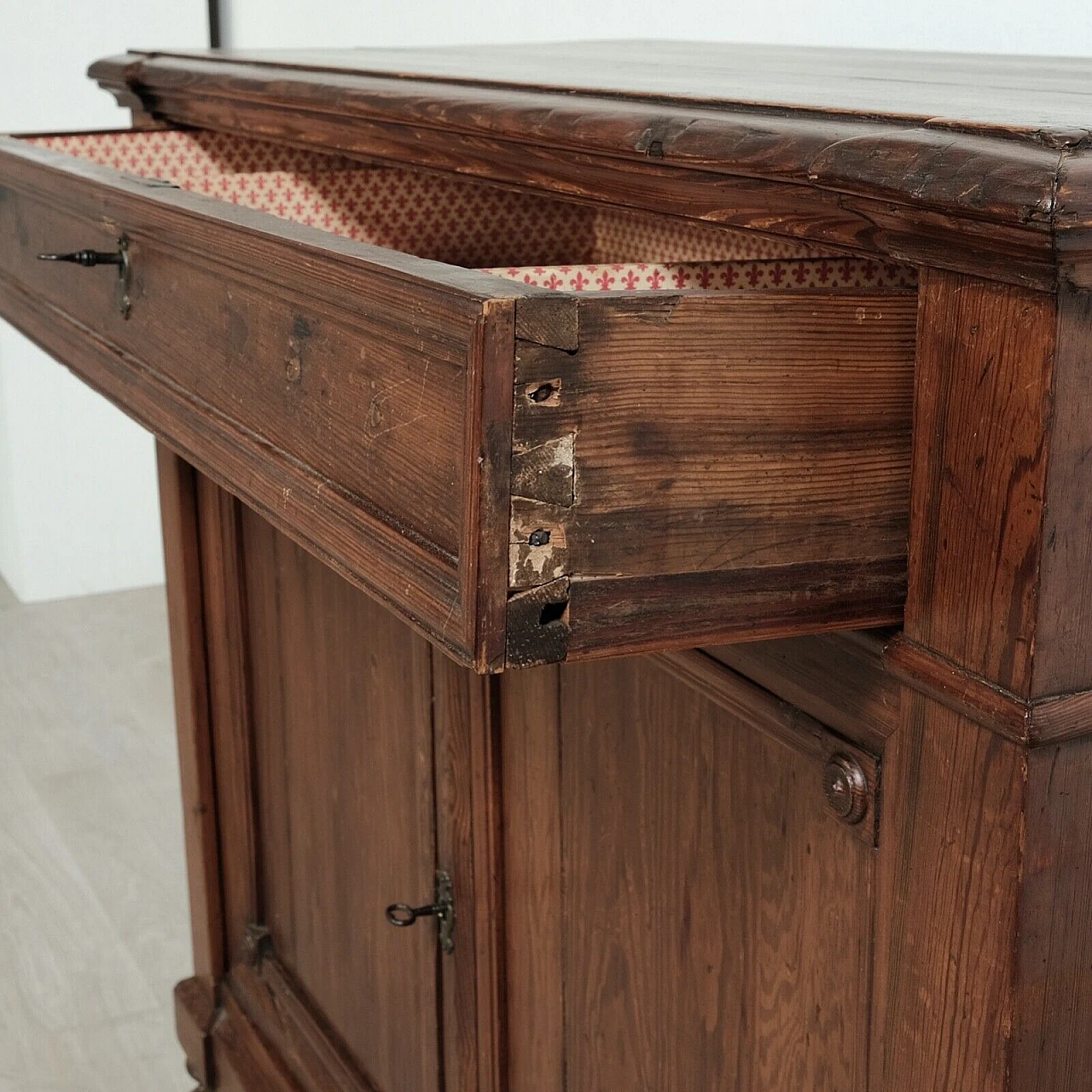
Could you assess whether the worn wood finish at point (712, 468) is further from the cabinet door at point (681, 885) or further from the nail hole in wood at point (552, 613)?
the cabinet door at point (681, 885)

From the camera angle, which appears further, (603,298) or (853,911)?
(853,911)

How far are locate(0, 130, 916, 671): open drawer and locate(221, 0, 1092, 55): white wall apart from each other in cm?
70

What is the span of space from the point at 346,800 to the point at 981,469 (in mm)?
874

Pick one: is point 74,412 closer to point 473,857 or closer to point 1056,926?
point 473,857

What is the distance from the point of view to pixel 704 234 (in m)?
1.23

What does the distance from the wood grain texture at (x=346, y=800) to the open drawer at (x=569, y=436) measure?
45 centimetres

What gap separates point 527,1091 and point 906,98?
760mm

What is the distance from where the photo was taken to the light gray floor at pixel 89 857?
1.98 m

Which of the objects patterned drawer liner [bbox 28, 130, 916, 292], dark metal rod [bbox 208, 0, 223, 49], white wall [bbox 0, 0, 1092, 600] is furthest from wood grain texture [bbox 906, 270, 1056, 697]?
dark metal rod [bbox 208, 0, 223, 49]

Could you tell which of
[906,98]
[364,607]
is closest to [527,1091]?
[364,607]

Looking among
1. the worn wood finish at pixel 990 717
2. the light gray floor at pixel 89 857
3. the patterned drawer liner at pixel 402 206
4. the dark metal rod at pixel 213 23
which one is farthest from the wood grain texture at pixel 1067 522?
the dark metal rod at pixel 213 23

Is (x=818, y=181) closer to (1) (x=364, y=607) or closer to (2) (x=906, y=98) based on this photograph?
(2) (x=906, y=98)

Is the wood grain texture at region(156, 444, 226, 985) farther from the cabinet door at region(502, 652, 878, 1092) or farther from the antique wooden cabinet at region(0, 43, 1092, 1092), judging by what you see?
the cabinet door at region(502, 652, 878, 1092)

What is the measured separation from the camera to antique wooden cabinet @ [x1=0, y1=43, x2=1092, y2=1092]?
0.59m
